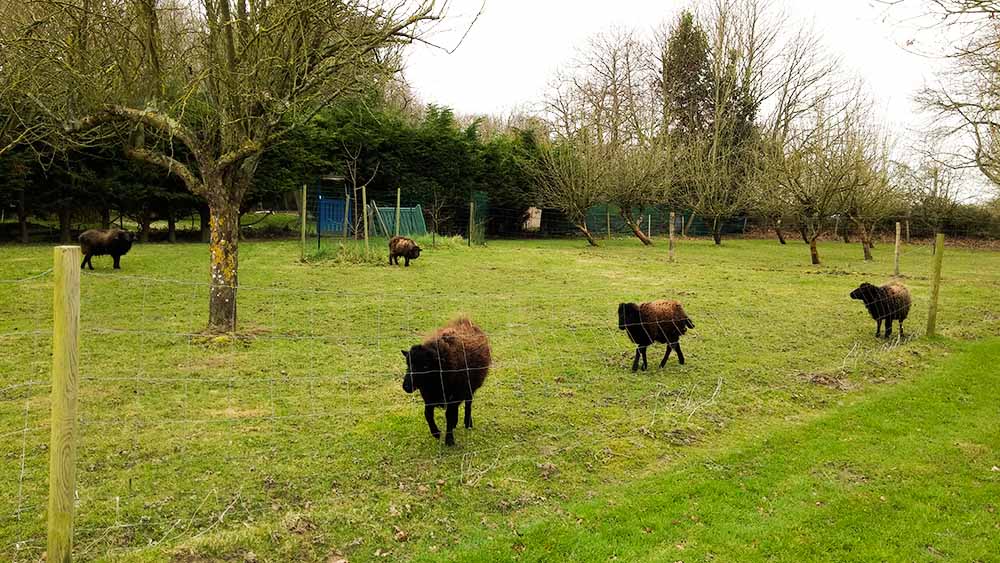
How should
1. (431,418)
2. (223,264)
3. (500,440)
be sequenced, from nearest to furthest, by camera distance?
(431,418) → (500,440) → (223,264)

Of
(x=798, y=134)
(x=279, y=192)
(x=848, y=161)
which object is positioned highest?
(x=798, y=134)

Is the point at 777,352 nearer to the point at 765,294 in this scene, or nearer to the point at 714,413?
the point at 714,413

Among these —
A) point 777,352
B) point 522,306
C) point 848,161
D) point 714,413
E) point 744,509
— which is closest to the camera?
point 744,509

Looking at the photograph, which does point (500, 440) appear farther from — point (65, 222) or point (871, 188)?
point (871, 188)

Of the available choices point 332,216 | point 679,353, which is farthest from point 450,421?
point 332,216

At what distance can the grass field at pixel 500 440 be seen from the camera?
384 centimetres

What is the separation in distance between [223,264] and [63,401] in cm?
586

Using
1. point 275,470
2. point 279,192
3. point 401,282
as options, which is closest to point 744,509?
point 275,470

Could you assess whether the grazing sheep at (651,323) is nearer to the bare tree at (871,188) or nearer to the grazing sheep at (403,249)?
the grazing sheep at (403,249)

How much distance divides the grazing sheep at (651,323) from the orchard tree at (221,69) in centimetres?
446

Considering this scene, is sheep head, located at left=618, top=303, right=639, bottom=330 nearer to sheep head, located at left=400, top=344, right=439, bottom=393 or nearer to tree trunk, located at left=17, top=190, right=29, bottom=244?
sheep head, located at left=400, top=344, right=439, bottom=393

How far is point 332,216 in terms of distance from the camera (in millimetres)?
23844

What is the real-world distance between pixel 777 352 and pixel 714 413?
3.15 m

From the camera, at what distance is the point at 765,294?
1391cm
